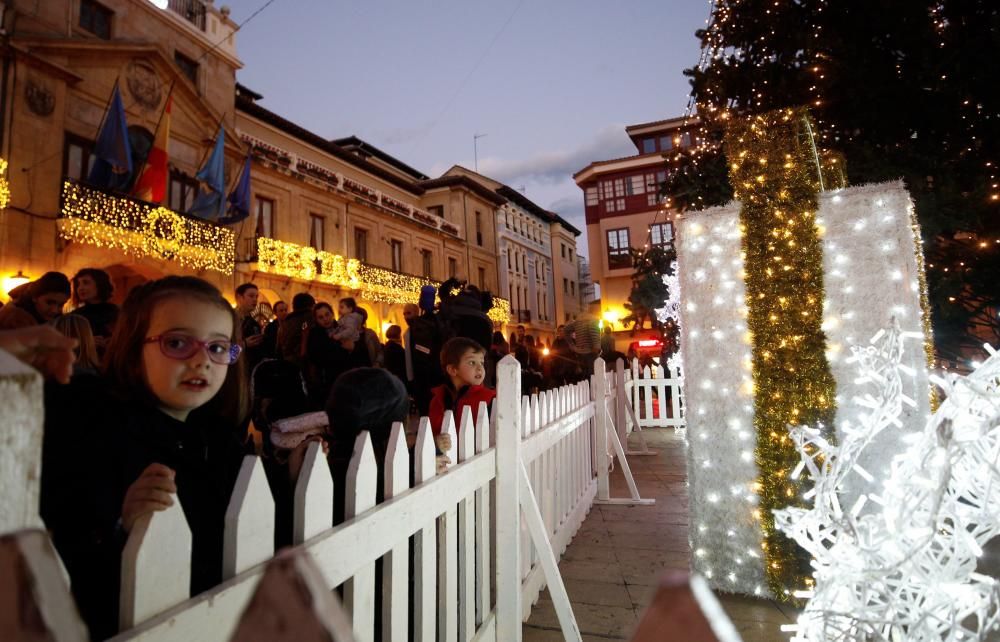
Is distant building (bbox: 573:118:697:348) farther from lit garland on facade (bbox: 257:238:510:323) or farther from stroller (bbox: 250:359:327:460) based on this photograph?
stroller (bbox: 250:359:327:460)

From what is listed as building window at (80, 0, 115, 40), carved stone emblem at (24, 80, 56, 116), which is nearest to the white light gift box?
carved stone emblem at (24, 80, 56, 116)

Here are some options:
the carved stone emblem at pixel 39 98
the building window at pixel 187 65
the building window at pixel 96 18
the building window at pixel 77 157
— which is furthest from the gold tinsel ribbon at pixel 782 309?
the building window at pixel 187 65

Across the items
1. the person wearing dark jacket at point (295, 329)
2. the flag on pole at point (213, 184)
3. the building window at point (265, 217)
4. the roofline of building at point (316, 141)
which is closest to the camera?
the person wearing dark jacket at point (295, 329)

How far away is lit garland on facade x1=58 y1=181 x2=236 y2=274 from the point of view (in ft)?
40.0

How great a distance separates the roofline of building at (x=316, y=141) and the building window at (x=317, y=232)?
12.2 feet

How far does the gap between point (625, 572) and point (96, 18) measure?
18.3 m

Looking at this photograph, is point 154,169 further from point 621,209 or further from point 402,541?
point 621,209

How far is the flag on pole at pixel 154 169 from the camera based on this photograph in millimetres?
12727

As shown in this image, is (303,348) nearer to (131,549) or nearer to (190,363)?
(190,363)

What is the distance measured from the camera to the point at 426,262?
28.8 m

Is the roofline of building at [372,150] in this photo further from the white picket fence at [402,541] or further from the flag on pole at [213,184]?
the white picket fence at [402,541]

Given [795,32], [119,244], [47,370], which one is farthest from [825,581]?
[119,244]

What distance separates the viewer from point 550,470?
355cm

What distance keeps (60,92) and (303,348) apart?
12.0 meters
